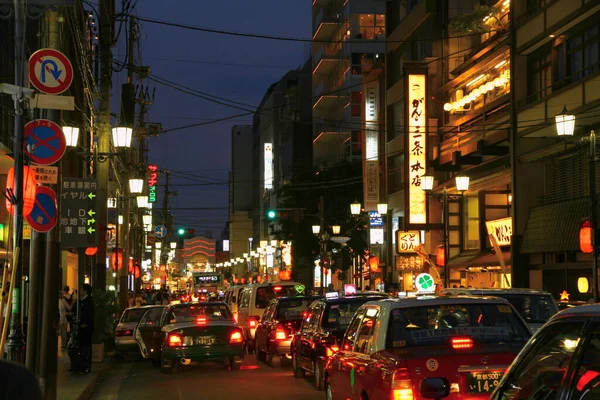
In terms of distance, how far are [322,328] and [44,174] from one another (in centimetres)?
604

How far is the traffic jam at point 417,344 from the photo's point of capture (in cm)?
535

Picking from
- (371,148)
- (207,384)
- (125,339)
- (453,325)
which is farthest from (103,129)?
(371,148)

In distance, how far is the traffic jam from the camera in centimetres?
535

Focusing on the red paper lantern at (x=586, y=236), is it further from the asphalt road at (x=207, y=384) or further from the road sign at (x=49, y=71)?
the road sign at (x=49, y=71)

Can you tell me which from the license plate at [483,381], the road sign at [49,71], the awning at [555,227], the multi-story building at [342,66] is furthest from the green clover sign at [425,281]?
the multi-story building at [342,66]

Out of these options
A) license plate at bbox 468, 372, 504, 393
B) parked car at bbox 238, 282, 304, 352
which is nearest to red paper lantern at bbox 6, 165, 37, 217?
license plate at bbox 468, 372, 504, 393

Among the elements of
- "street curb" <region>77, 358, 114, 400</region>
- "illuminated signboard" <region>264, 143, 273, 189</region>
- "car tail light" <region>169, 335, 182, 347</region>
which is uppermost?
"illuminated signboard" <region>264, 143, 273, 189</region>

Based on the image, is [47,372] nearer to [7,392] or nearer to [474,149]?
[7,392]

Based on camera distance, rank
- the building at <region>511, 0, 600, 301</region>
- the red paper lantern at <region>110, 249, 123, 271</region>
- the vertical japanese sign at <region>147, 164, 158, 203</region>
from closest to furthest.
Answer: the building at <region>511, 0, 600, 301</region> < the red paper lantern at <region>110, 249, 123, 271</region> < the vertical japanese sign at <region>147, 164, 158, 203</region>

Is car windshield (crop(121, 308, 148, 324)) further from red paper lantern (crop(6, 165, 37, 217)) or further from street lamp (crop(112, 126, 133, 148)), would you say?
red paper lantern (crop(6, 165, 37, 217))

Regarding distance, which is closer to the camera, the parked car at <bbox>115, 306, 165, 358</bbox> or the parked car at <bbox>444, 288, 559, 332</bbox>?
the parked car at <bbox>444, 288, 559, 332</bbox>

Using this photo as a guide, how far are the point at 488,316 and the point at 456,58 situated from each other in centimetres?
3623

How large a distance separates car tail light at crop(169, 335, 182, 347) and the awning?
14.3 metres

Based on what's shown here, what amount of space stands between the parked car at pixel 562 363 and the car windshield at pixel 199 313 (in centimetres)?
1732
